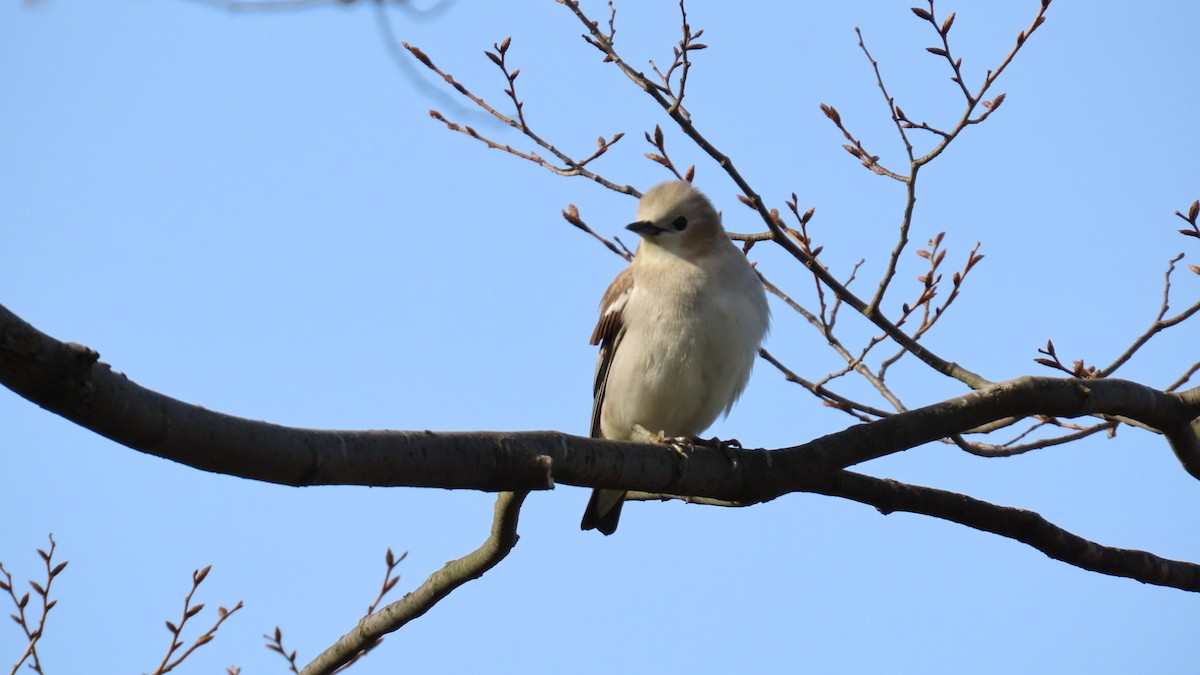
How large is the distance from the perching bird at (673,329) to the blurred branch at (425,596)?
107 cm

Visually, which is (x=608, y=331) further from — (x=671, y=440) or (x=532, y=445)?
(x=532, y=445)

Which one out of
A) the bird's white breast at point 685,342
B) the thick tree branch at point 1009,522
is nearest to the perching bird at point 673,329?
the bird's white breast at point 685,342

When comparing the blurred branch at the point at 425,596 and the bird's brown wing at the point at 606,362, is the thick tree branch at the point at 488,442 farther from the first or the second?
the bird's brown wing at the point at 606,362

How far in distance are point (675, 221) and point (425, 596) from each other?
8.45ft

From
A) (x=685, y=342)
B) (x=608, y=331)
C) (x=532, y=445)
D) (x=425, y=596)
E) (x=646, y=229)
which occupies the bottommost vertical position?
(x=425, y=596)

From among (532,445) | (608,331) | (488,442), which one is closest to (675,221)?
(608,331)

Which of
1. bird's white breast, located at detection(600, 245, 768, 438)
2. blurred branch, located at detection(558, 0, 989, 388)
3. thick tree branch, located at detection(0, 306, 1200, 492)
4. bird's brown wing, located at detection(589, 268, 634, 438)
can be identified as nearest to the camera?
thick tree branch, located at detection(0, 306, 1200, 492)

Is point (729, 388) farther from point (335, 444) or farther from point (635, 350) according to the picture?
point (335, 444)

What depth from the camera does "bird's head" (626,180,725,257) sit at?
21.4ft

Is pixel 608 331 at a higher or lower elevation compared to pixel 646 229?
lower

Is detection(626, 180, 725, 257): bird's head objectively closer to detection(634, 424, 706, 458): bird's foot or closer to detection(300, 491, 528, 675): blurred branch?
detection(634, 424, 706, 458): bird's foot

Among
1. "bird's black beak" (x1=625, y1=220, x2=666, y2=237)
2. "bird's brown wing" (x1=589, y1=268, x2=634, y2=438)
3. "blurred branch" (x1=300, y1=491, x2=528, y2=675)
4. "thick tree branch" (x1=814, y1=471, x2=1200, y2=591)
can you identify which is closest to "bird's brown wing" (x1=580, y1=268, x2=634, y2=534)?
"bird's brown wing" (x1=589, y1=268, x2=634, y2=438)

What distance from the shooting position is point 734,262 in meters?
6.41

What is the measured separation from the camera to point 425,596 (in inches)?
205
